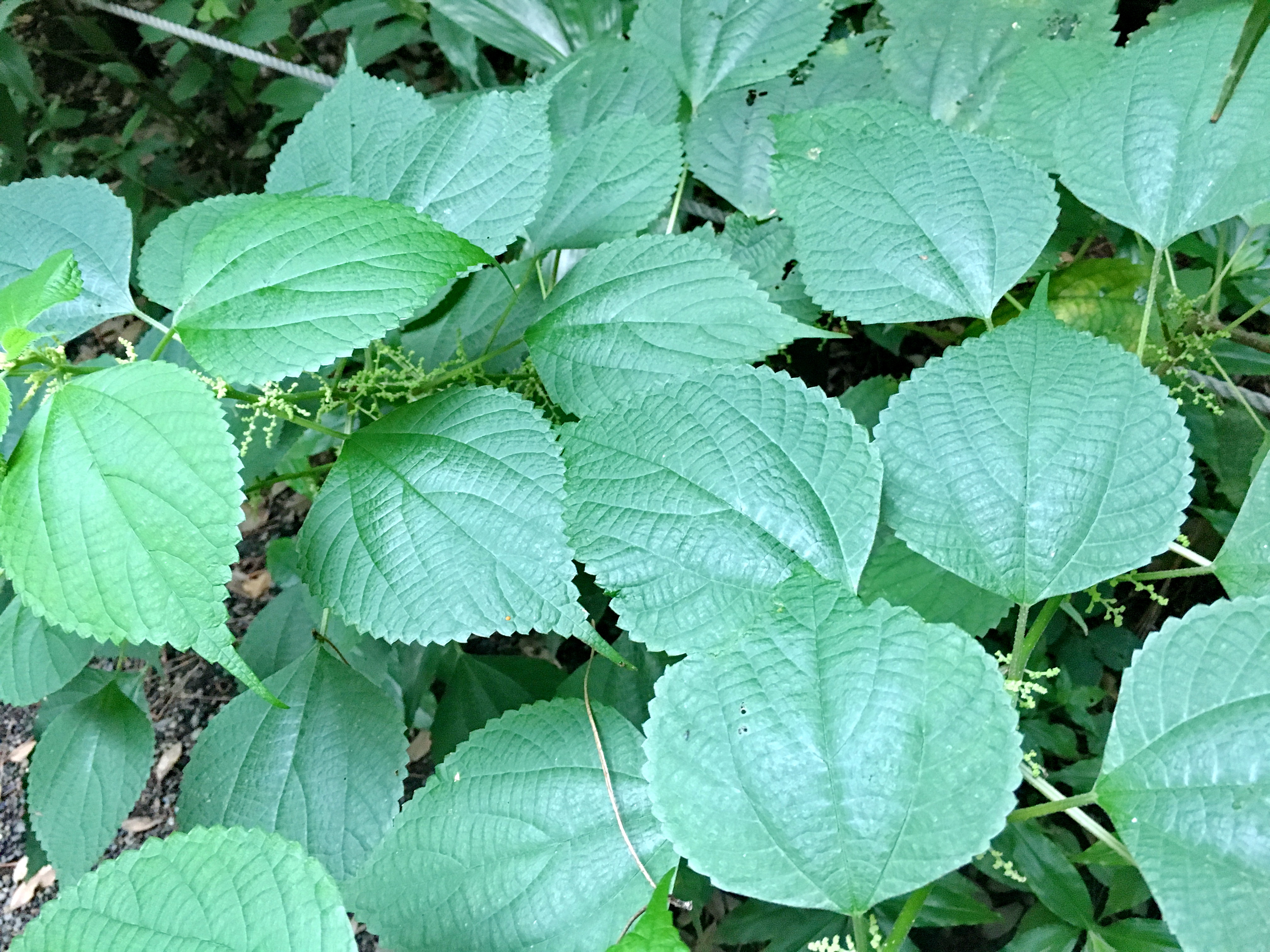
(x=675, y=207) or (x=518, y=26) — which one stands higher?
(x=518, y=26)

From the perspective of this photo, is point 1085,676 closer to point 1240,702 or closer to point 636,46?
point 1240,702

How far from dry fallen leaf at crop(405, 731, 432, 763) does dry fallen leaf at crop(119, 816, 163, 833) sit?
2.00 ft

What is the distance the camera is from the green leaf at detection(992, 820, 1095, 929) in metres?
0.97

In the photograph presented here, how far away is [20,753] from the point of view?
6.92ft

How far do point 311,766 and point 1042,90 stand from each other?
100 centimetres

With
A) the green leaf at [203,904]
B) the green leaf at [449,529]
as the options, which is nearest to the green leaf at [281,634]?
the green leaf at [449,529]

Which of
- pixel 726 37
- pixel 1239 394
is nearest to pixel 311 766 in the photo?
pixel 726 37

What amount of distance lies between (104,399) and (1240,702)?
0.79 meters

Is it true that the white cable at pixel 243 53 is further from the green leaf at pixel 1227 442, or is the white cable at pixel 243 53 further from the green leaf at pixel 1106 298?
the green leaf at pixel 1227 442

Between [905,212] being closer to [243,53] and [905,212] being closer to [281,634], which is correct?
[281,634]

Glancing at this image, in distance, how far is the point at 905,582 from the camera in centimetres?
75

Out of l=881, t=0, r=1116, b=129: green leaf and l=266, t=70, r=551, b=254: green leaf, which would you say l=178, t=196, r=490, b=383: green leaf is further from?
l=881, t=0, r=1116, b=129: green leaf

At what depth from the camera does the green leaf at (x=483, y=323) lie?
104 centimetres

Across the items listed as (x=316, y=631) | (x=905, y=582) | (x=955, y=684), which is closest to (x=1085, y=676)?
(x=905, y=582)
